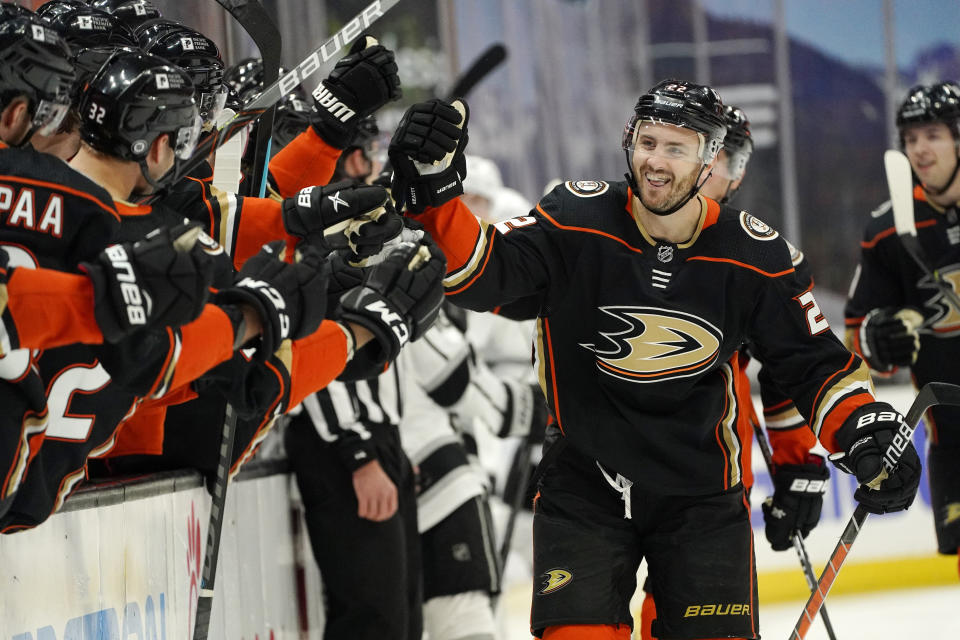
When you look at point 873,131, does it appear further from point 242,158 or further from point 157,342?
point 157,342

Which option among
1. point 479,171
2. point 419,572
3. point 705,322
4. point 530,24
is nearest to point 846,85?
point 530,24

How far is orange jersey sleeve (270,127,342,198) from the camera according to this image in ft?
8.75

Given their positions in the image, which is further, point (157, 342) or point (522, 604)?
point (522, 604)

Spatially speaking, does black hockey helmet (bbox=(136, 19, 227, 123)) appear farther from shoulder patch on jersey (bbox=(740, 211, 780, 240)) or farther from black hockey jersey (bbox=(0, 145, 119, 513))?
shoulder patch on jersey (bbox=(740, 211, 780, 240))

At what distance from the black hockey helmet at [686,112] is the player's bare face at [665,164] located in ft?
0.06

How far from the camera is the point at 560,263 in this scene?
2.39 metres

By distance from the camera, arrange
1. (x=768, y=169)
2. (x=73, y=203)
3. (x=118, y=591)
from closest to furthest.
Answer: (x=73, y=203)
(x=118, y=591)
(x=768, y=169)

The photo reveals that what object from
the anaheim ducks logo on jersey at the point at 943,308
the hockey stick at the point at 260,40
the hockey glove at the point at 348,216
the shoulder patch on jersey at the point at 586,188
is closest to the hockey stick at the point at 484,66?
the hockey stick at the point at 260,40

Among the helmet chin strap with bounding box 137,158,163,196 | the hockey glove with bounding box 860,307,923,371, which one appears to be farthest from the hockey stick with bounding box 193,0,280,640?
the hockey glove with bounding box 860,307,923,371

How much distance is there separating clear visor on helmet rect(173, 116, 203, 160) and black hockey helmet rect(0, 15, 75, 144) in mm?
166

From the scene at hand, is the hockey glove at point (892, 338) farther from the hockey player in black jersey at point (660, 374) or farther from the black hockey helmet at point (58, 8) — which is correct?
the black hockey helmet at point (58, 8)

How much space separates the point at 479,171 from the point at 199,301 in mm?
3504

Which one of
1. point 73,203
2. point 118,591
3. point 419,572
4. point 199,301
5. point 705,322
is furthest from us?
point 419,572

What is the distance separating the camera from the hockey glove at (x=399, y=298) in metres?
1.96
